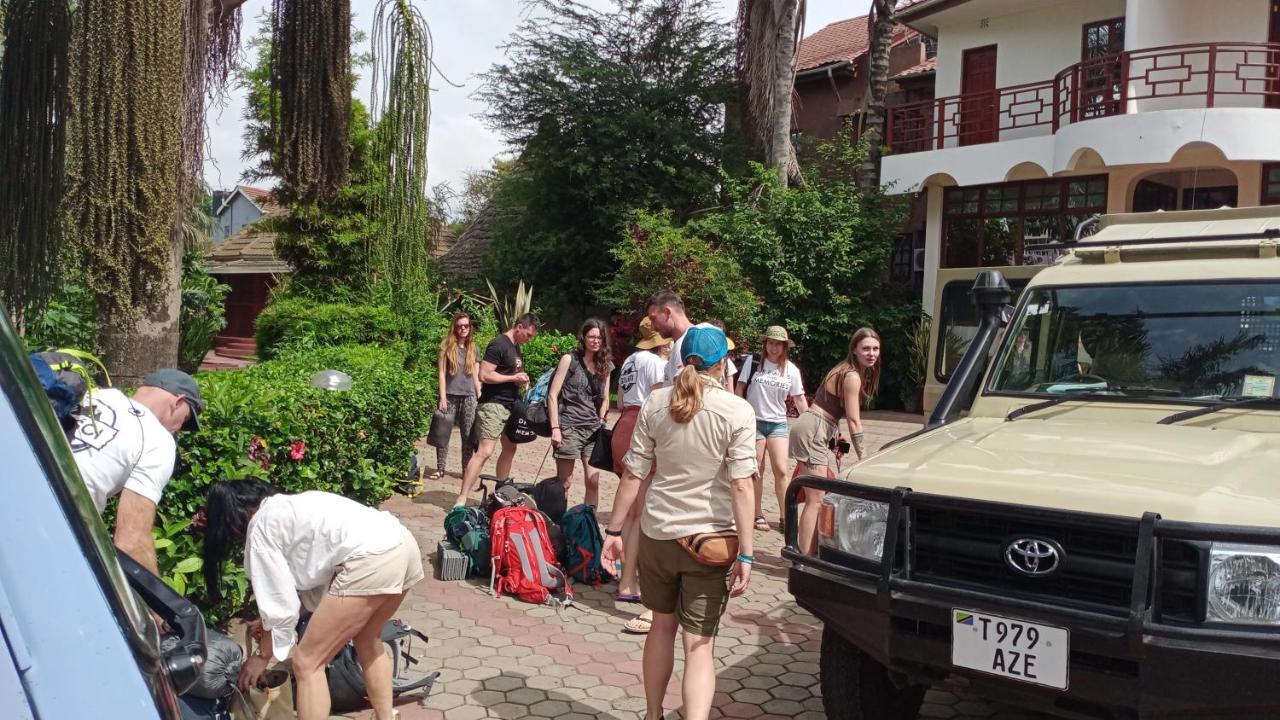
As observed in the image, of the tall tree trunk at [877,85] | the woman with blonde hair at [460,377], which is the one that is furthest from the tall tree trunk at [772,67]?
the woman with blonde hair at [460,377]

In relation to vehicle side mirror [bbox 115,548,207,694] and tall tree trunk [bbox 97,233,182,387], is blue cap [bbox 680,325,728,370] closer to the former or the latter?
vehicle side mirror [bbox 115,548,207,694]

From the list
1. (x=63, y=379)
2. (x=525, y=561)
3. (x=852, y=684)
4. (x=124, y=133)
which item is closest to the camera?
(x=63, y=379)

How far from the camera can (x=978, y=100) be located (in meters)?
20.3

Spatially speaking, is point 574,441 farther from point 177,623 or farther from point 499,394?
point 177,623

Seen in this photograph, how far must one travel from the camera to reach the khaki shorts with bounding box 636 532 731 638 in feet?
13.2

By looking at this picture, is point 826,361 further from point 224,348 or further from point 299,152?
point 224,348

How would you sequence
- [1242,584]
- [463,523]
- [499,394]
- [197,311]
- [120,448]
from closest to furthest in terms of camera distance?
1. [1242,584]
2. [120,448]
3. [463,523]
4. [499,394]
5. [197,311]

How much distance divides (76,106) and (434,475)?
6.40m

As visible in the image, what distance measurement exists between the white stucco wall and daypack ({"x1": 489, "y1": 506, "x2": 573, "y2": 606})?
57.0 ft

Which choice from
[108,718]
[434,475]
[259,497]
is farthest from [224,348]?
[108,718]

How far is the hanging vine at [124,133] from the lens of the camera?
4789mm

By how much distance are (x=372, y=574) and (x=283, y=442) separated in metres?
2.07

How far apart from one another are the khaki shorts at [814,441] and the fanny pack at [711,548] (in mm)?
3194

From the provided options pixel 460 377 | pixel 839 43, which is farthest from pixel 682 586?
pixel 839 43
